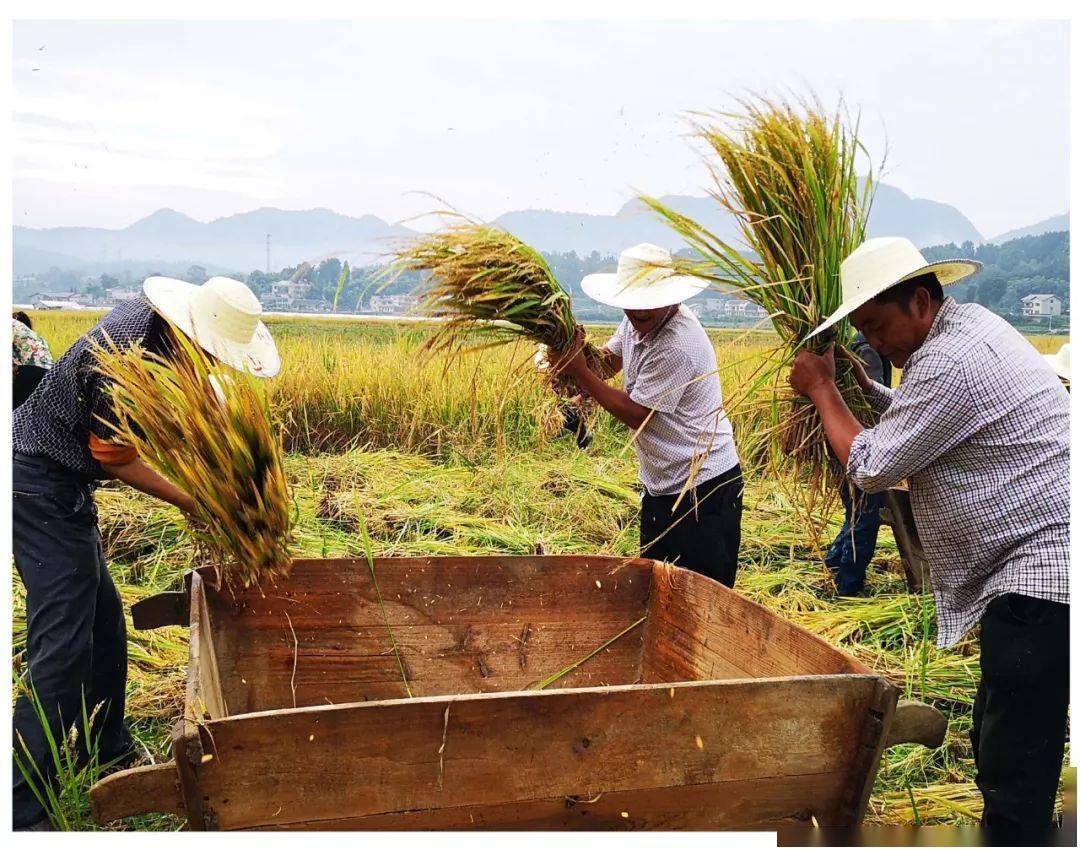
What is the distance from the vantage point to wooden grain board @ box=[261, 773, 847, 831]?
1767mm

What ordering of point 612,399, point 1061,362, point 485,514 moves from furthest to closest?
point 485,514, point 1061,362, point 612,399

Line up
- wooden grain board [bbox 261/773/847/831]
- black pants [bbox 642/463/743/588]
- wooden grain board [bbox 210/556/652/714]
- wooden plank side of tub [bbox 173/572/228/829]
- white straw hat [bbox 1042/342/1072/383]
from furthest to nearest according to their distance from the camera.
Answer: white straw hat [bbox 1042/342/1072/383]
black pants [bbox 642/463/743/588]
wooden grain board [bbox 210/556/652/714]
wooden grain board [bbox 261/773/847/831]
wooden plank side of tub [bbox 173/572/228/829]

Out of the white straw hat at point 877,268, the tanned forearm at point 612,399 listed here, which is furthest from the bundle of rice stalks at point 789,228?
the tanned forearm at point 612,399

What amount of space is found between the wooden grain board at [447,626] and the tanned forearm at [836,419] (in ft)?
2.61

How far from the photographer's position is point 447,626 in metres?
2.72

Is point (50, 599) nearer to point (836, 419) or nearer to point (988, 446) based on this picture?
point (836, 419)

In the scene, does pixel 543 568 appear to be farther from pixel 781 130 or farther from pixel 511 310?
pixel 781 130

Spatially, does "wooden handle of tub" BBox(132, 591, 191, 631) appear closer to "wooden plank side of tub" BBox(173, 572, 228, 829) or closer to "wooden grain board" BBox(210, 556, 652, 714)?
"wooden grain board" BBox(210, 556, 652, 714)

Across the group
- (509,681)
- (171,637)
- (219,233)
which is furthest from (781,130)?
(219,233)

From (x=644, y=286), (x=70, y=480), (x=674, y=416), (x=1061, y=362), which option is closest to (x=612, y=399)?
(x=674, y=416)

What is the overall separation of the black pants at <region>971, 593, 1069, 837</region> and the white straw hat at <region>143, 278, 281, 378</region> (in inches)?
75.0

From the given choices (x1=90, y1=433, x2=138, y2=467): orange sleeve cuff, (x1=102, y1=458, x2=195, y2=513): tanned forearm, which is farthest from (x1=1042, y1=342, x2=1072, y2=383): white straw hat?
(x1=90, y1=433, x2=138, y2=467): orange sleeve cuff

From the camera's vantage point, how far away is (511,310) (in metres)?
2.51

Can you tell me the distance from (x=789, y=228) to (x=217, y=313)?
1524 mm
